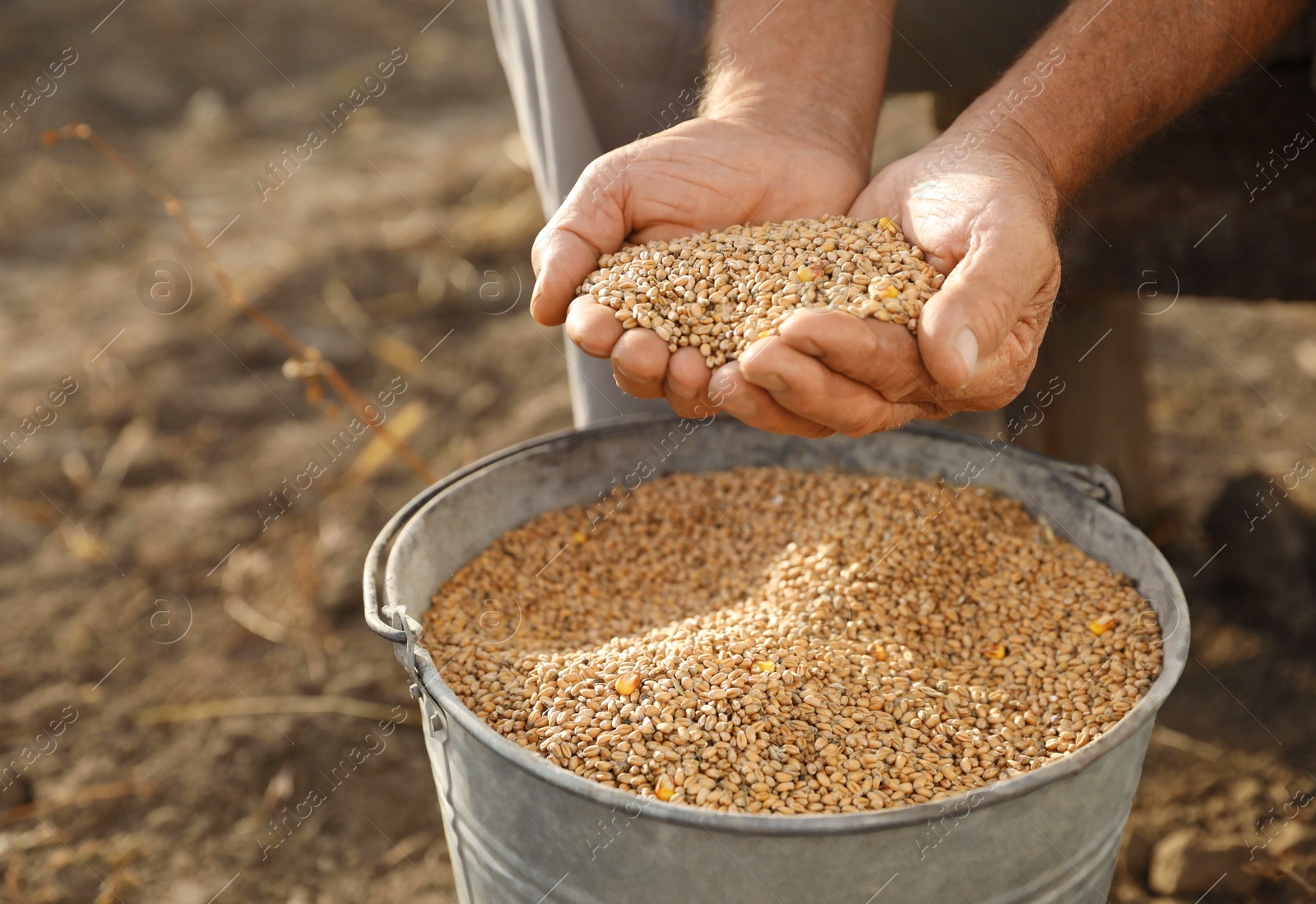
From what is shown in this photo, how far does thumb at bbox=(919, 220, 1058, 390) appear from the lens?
148 centimetres

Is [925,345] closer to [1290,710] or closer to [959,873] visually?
[959,873]

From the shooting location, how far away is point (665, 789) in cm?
138

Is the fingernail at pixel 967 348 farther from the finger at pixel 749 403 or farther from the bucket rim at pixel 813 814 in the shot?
the bucket rim at pixel 813 814

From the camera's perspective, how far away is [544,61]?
238cm

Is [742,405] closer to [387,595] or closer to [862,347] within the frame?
[862,347]

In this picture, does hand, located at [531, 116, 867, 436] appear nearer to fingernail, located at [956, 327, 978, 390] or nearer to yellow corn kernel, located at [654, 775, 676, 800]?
fingernail, located at [956, 327, 978, 390]

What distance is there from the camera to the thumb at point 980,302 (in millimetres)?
1483

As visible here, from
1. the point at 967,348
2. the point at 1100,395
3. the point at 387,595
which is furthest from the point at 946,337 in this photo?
the point at 1100,395

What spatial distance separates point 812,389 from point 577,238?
55 centimetres

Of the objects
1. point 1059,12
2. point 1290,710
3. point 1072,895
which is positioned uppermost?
point 1059,12

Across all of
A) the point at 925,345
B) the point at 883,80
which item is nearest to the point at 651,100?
the point at 883,80

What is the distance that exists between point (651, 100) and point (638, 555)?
1.12 m

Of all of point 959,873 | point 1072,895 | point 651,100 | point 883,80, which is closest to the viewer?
point 959,873

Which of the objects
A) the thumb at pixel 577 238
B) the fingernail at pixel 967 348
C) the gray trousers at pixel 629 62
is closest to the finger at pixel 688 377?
the thumb at pixel 577 238
